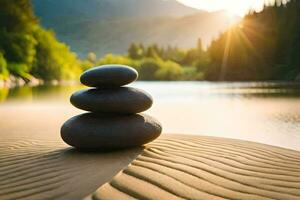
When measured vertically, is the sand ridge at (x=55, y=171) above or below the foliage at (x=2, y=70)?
above

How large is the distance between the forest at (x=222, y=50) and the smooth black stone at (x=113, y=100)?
50083 mm

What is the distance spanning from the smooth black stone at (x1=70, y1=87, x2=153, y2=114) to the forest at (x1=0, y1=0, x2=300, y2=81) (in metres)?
50.1

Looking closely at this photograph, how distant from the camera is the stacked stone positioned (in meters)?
6.82

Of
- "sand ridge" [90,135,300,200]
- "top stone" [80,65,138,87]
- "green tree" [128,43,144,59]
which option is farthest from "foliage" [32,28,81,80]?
"sand ridge" [90,135,300,200]

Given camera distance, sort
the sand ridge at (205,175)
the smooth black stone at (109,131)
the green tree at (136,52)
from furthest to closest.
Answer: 1. the green tree at (136,52)
2. the smooth black stone at (109,131)
3. the sand ridge at (205,175)

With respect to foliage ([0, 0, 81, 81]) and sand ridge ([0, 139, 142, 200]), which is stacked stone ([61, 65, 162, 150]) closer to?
sand ridge ([0, 139, 142, 200])

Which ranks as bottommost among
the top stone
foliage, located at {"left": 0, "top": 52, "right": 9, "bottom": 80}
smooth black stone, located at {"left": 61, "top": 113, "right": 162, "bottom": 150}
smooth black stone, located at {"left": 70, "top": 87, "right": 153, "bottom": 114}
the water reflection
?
the water reflection

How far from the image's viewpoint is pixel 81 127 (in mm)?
6992

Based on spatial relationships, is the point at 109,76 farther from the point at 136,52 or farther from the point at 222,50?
the point at 136,52

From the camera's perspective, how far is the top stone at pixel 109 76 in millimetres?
7289

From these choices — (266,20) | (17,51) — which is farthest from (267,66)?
(17,51)

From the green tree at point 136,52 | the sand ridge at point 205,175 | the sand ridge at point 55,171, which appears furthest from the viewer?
the green tree at point 136,52

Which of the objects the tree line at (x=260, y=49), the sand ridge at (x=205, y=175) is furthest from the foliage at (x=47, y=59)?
the sand ridge at (x=205, y=175)

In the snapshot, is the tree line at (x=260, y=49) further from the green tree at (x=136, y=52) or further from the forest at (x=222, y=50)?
the green tree at (x=136, y=52)
